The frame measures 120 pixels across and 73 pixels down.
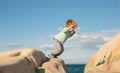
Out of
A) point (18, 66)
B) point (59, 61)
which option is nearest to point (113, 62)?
point (59, 61)

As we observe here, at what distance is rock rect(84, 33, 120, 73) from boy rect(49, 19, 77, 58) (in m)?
1.68

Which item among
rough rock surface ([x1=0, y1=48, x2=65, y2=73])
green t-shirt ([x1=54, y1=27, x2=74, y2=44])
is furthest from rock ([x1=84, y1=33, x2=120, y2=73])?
green t-shirt ([x1=54, y1=27, x2=74, y2=44])

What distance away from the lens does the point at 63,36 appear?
1655cm

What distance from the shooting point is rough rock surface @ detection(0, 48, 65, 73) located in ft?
45.4

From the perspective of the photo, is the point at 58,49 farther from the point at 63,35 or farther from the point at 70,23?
the point at 70,23

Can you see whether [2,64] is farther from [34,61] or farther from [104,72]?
[104,72]

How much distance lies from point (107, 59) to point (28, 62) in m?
3.87

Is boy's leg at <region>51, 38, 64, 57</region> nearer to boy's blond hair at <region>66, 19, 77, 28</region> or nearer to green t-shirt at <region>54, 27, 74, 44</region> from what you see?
green t-shirt at <region>54, 27, 74, 44</region>

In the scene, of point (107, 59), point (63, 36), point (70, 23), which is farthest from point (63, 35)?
point (107, 59)

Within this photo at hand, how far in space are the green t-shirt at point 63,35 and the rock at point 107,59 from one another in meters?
1.76

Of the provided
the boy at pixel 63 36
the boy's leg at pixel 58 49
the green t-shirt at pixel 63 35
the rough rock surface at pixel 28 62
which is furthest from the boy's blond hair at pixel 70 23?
the rough rock surface at pixel 28 62

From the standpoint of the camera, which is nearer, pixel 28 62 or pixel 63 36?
pixel 28 62

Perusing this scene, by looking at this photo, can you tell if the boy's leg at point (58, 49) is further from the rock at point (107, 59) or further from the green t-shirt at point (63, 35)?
the rock at point (107, 59)

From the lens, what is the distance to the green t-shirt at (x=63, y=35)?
1652 cm
